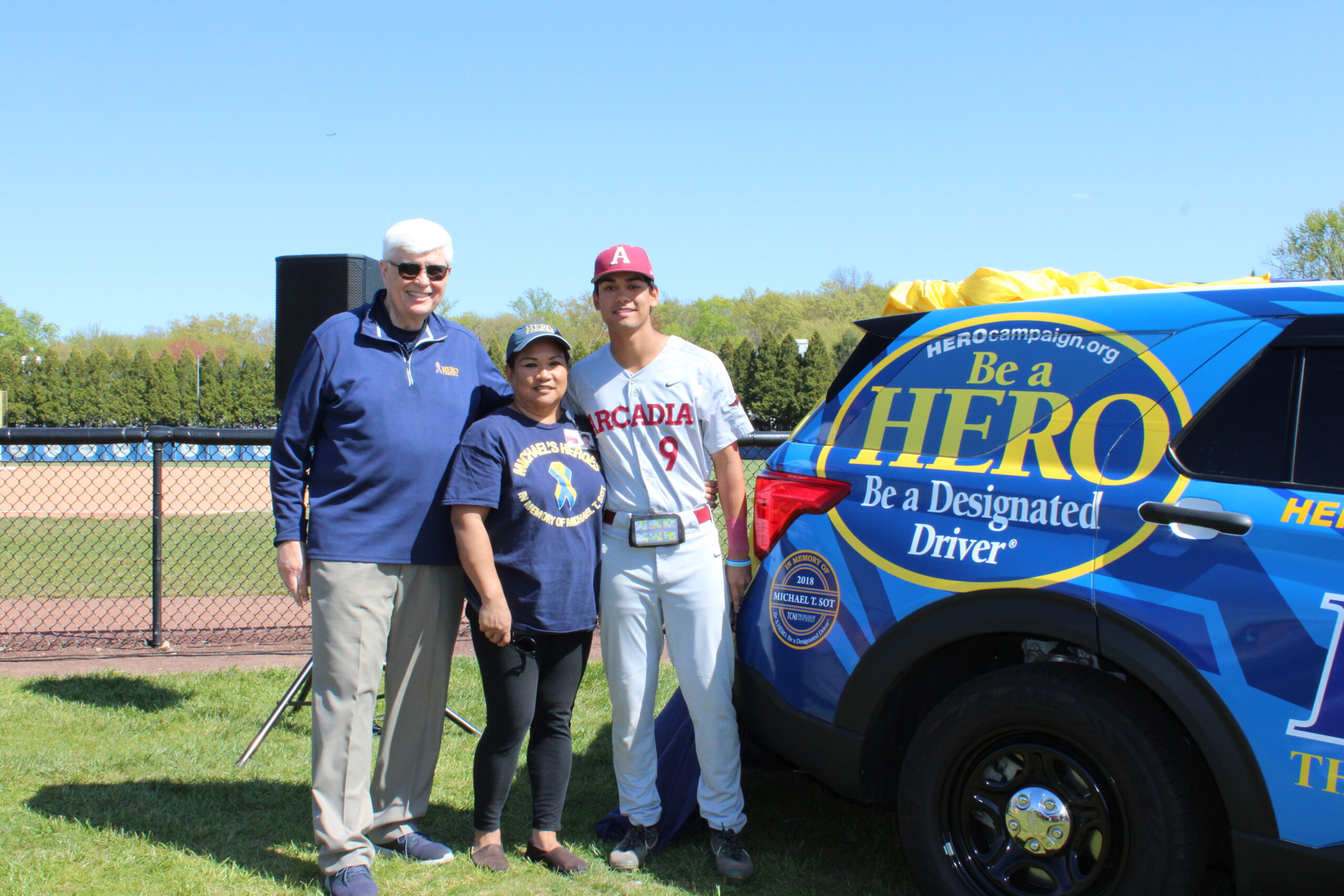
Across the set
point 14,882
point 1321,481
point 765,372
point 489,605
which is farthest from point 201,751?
point 765,372

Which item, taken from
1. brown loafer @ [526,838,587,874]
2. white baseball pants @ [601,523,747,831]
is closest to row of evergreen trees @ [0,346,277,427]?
brown loafer @ [526,838,587,874]

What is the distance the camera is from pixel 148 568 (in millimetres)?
9516

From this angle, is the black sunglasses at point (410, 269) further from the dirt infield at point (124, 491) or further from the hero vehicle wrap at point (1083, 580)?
the dirt infield at point (124, 491)

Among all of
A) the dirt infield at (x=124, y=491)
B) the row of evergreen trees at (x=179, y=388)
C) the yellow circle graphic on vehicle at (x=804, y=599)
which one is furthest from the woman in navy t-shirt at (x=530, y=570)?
the row of evergreen trees at (x=179, y=388)

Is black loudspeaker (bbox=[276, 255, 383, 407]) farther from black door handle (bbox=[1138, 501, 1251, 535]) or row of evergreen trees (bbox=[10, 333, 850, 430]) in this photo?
row of evergreen trees (bbox=[10, 333, 850, 430])

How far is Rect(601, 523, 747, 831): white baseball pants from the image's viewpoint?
321 centimetres

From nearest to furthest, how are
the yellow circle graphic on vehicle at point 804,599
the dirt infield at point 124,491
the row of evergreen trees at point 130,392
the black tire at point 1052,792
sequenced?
the black tire at point 1052,792 → the yellow circle graphic on vehicle at point 804,599 → the dirt infield at point 124,491 → the row of evergreen trees at point 130,392

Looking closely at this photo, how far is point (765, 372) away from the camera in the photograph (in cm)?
4962

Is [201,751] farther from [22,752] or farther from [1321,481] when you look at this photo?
[1321,481]

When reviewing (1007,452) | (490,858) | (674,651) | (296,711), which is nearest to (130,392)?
(296,711)

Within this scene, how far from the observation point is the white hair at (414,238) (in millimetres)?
3133

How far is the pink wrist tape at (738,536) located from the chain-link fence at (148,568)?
207cm

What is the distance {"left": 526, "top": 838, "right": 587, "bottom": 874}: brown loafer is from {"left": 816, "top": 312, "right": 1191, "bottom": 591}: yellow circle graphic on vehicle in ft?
4.56

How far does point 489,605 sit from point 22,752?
2.59m
